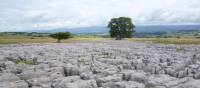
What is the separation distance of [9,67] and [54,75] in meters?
5.41

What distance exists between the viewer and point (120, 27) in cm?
10812

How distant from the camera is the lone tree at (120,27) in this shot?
108 m

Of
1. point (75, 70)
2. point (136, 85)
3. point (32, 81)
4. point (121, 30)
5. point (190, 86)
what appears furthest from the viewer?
point (121, 30)

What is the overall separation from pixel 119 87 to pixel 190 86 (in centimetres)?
300

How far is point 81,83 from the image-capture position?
45.1 ft

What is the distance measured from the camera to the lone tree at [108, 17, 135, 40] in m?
108

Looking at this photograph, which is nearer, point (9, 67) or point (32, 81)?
point (32, 81)

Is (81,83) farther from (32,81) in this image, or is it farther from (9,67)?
(9,67)

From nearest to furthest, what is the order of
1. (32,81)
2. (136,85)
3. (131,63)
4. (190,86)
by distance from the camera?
(190,86), (136,85), (32,81), (131,63)

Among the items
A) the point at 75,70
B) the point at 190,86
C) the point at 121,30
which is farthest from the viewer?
the point at 121,30

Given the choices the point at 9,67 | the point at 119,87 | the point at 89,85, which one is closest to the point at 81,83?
the point at 89,85

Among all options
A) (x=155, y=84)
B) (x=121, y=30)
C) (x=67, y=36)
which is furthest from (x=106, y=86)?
(x=121, y=30)

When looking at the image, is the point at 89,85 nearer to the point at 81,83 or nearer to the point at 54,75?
the point at 81,83

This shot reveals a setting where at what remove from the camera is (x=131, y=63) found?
22.6 meters
